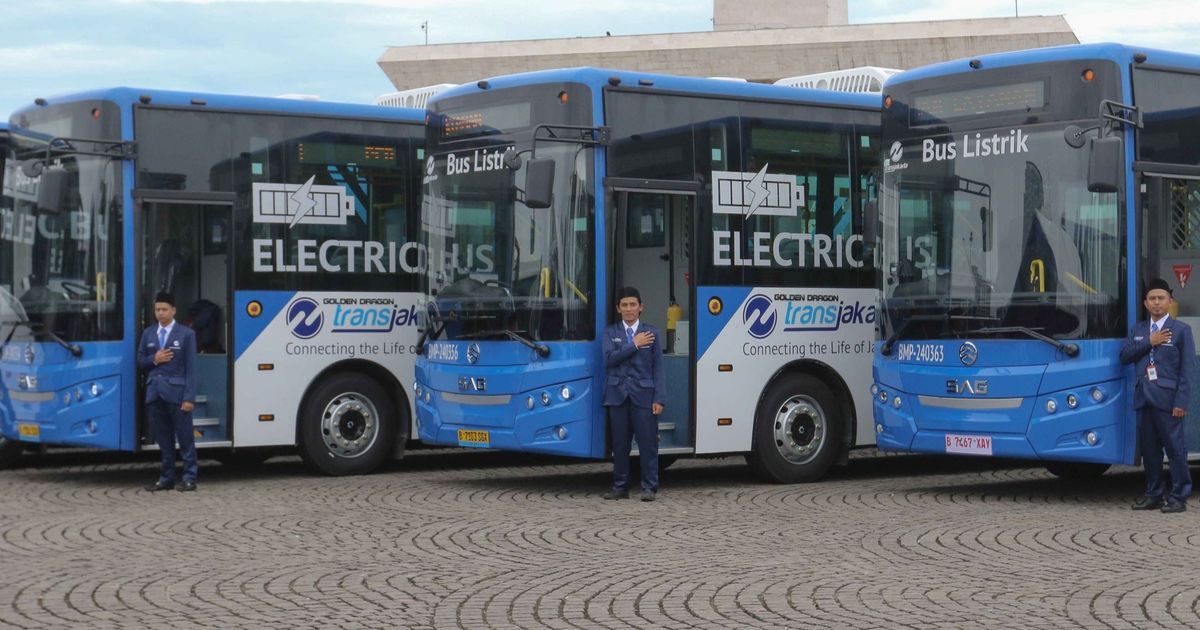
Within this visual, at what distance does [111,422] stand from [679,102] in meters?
5.20

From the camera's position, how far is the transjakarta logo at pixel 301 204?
52.2 ft

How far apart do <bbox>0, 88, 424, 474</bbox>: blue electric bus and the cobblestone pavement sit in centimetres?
64

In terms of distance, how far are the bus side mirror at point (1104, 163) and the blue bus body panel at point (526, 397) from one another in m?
3.92

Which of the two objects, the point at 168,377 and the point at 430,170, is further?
the point at 430,170

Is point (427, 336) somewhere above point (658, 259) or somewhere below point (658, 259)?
below

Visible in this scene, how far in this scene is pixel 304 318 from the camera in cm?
1609

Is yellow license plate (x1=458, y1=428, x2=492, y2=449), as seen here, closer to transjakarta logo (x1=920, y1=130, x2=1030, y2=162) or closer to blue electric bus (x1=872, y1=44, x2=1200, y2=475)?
blue electric bus (x1=872, y1=44, x2=1200, y2=475)

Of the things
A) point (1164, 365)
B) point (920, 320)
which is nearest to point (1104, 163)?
point (1164, 365)

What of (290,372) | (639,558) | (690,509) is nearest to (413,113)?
(290,372)

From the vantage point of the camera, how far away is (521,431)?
1455 cm

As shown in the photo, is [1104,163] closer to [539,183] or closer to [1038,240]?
[1038,240]

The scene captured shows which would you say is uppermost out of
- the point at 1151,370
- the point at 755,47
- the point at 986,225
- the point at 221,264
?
the point at 755,47

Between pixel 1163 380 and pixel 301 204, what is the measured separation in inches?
285

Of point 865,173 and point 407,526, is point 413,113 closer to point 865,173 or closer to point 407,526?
point 865,173
